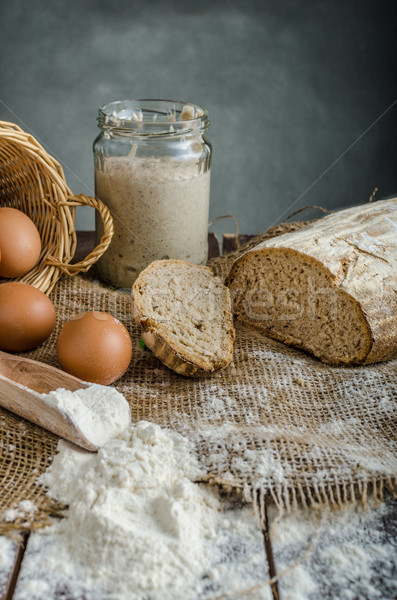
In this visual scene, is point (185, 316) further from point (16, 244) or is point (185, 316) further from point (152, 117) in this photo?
point (152, 117)

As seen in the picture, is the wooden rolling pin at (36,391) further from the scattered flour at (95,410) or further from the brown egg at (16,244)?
the brown egg at (16,244)

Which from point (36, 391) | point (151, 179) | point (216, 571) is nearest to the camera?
point (216, 571)

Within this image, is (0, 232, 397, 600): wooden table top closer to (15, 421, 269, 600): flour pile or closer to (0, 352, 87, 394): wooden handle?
(15, 421, 269, 600): flour pile

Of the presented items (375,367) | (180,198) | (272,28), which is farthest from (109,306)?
(272,28)

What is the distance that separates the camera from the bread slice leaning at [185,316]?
2.40 m

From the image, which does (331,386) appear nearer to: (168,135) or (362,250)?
(362,250)

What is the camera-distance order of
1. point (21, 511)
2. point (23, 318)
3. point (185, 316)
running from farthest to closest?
point (185, 316)
point (23, 318)
point (21, 511)

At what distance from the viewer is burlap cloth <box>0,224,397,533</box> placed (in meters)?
1.81

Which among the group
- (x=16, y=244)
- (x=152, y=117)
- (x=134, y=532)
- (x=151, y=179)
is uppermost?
(x=152, y=117)

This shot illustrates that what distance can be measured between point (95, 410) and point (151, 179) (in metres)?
1.33

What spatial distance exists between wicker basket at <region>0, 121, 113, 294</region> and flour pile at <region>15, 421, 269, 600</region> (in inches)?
49.1

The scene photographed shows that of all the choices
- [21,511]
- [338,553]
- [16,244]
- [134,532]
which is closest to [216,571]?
[134,532]

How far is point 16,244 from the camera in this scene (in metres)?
2.71

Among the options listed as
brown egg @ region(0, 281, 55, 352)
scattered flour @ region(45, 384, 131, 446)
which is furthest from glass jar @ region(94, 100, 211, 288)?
scattered flour @ region(45, 384, 131, 446)
